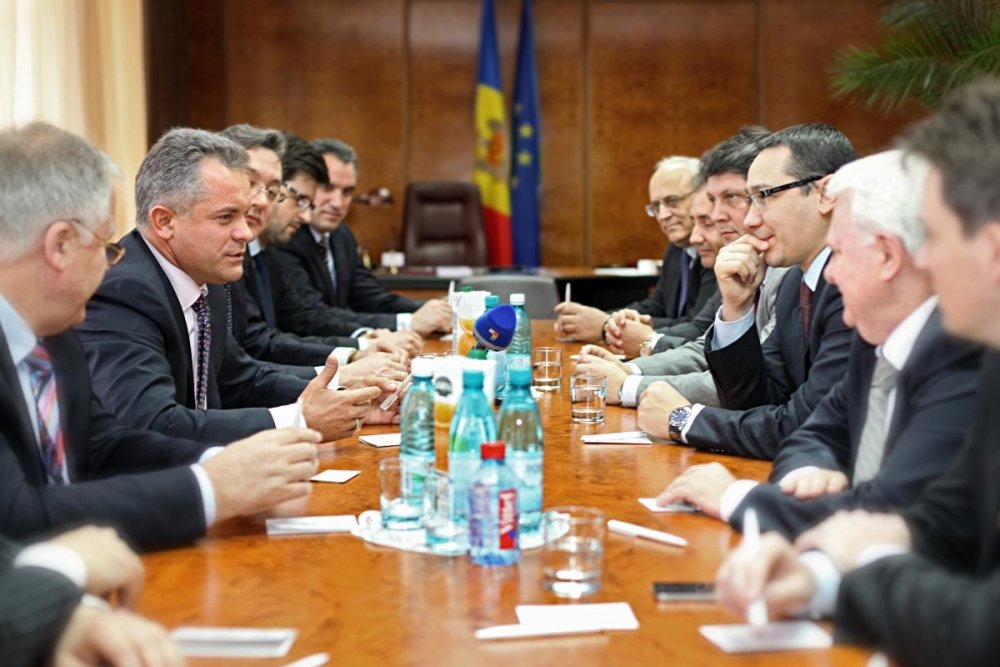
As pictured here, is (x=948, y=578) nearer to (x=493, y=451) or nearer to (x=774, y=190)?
(x=493, y=451)

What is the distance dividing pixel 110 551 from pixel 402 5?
8.12 metres

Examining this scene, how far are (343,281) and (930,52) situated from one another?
3.59 meters

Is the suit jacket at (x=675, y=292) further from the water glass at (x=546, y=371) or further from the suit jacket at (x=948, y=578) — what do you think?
the suit jacket at (x=948, y=578)

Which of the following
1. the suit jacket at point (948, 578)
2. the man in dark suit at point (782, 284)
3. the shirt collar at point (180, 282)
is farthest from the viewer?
the shirt collar at point (180, 282)

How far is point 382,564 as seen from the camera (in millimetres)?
1624

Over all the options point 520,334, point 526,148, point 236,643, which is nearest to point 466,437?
point 236,643

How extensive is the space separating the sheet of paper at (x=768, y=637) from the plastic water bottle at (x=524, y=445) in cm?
43

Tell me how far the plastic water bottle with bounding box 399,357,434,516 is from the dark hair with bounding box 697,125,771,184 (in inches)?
78.4

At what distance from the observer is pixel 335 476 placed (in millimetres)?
2170

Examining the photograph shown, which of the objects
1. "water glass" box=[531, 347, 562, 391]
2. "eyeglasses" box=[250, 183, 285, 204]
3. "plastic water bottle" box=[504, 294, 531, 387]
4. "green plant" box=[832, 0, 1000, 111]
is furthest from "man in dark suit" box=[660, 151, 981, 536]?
"green plant" box=[832, 0, 1000, 111]

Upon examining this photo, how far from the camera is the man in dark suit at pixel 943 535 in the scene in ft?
4.04

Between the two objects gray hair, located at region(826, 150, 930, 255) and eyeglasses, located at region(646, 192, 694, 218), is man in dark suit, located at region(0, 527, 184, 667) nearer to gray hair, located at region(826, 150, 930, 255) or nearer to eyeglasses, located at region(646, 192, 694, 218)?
gray hair, located at region(826, 150, 930, 255)

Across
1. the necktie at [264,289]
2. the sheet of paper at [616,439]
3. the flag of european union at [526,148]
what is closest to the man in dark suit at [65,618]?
the sheet of paper at [616,439]

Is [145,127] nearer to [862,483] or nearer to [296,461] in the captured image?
[296,461]
